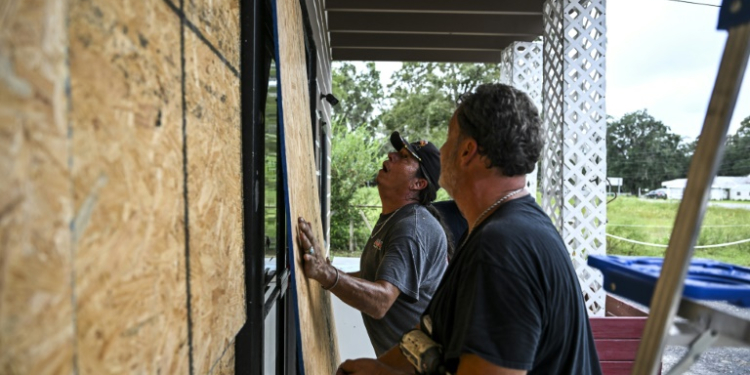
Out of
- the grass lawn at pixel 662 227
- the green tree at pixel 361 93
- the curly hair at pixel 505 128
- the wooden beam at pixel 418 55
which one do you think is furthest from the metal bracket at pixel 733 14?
the green tree at pixel 361 93

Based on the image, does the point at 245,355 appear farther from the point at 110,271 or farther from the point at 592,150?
the point at 592,150

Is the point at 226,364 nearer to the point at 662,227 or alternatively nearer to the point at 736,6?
the point at 736,6

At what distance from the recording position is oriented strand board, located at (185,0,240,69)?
43.2 inches

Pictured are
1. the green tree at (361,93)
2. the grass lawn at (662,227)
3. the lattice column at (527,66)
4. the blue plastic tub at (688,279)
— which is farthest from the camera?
the green tree at (361,93)

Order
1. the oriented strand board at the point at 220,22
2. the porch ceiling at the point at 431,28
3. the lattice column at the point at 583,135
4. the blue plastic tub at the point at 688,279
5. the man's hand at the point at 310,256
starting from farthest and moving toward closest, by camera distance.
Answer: the porch ceiling at the point at 431,28, the lattice column at the point at 583,135, the man's hand at the point at 310,256, the oriented strand board at the point at 220,22, the blue plastic tub at the point at 688,279

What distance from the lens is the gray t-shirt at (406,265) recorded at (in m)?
2.69

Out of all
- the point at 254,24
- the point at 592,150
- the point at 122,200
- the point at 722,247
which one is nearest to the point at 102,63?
the point at 122,200

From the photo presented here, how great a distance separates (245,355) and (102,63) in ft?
4.06

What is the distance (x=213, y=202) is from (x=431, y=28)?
245 inches

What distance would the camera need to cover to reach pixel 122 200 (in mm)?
709

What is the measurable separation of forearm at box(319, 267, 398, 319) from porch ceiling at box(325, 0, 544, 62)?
14.1ft

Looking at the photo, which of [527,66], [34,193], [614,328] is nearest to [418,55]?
[527,66]

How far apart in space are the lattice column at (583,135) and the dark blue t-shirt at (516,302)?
3.89 m

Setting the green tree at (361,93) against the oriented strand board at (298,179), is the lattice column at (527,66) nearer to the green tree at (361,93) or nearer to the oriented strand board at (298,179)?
the oriented strand board at (298,179)
